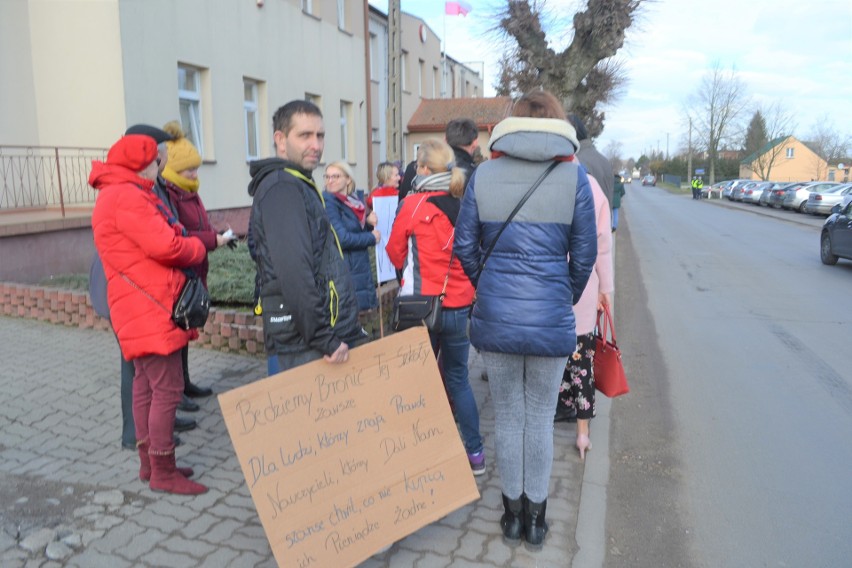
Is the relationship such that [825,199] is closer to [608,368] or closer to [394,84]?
[394,84]

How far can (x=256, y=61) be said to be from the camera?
48.3 ft

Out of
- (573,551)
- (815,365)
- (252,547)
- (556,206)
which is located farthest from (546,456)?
(815,365)

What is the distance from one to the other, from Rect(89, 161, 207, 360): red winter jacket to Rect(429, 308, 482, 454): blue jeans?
51.9 inches

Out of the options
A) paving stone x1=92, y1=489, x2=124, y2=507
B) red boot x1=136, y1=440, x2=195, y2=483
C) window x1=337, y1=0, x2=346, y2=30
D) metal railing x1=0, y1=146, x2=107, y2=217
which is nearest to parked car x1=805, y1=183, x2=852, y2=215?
window x1=337, y1=0, x2=346, y2=30

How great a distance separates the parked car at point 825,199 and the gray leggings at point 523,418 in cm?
3029

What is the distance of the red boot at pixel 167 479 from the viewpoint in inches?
139

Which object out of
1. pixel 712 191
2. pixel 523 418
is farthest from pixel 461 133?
pixel 712 191

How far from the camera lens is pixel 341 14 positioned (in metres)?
19.6

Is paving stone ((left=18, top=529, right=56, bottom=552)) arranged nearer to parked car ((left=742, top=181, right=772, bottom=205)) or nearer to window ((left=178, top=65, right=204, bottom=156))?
window ((left=178, top=65, right=204, bottom=156))

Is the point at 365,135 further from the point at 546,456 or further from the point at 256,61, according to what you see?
the point at 546,456

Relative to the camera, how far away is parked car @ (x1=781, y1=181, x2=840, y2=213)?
32.6 metres

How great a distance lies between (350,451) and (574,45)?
45.1ft

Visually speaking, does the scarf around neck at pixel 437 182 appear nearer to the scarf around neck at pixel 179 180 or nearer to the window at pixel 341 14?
the scarf around neck at pixel 179 180

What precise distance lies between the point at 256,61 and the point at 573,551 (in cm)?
1369
